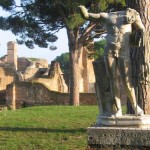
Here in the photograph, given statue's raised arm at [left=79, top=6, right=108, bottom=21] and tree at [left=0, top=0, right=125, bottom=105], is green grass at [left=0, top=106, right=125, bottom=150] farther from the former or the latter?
tree at [left=0, top=0, right=125, bottom=105]

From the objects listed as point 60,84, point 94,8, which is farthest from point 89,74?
point 94,8

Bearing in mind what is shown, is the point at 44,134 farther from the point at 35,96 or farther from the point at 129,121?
the point at 35,96

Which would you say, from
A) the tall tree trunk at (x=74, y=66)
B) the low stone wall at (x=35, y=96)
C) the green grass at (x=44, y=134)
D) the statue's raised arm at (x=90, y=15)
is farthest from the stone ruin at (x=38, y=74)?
the statue's raised arm at (x=90, y=15)

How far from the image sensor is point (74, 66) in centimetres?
1797

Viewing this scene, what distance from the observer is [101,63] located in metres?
4.21

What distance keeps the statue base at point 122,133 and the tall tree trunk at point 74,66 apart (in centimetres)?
1359

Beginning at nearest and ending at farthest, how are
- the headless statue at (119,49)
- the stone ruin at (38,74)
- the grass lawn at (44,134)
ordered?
the headless statue at (119,49) → the grass lawn at (44,134) → the stone ruin at (38,74)

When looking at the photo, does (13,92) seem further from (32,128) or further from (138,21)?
(138,21)

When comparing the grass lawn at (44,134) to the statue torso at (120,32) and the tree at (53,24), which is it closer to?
the statue torso at (120,32)

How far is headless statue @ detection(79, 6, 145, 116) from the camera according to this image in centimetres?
407

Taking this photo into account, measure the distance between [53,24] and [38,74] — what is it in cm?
1244

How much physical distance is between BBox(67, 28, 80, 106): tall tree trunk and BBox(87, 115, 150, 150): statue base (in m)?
13.6

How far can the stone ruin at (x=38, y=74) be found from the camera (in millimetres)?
24031

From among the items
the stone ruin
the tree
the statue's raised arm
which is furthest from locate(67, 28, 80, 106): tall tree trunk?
the statue's raised arm
